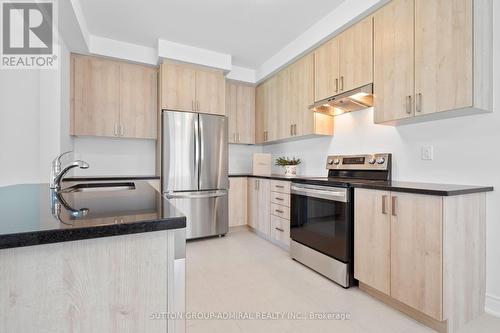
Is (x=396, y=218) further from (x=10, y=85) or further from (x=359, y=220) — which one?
(x=10, y=85)

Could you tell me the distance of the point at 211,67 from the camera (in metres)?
3.63

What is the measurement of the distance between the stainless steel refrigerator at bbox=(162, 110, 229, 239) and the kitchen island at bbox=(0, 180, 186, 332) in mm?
2462

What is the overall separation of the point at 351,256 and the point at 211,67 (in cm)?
306

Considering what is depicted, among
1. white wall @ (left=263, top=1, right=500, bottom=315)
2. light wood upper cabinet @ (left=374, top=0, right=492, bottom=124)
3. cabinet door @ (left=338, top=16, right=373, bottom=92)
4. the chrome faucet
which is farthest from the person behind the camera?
cabinet door @ (left=338, top=16, right=373, bottom=92)

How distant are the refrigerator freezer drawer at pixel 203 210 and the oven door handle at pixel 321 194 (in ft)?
4.10

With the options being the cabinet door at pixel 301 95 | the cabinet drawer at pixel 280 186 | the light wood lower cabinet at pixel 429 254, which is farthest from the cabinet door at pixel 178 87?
the light wood lower cabinet at pixel 429 254

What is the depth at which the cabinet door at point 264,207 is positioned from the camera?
338 cm

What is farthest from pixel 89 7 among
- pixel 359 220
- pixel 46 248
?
pixel 359 220

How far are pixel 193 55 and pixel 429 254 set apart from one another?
11.4ft

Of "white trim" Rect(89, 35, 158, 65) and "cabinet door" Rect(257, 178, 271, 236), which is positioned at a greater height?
"white trim" Rect(89, 35, 158, 65)

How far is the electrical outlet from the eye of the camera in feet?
6.88

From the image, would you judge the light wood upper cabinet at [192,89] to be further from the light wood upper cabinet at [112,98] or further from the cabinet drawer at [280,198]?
the cabinet drawer at [280,198]

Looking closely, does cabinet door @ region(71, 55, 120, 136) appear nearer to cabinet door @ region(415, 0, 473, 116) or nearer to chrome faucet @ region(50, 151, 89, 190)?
chrome faucet @ region(50, 151, 89, 190)

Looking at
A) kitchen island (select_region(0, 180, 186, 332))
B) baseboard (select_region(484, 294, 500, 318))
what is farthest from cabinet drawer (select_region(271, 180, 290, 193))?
kitchen island (select_region(0, 180, 186, 332))
